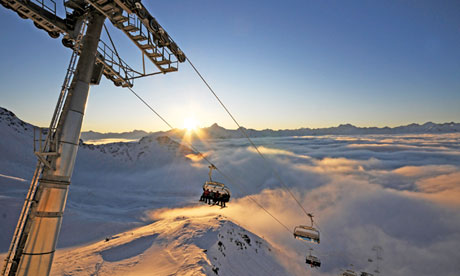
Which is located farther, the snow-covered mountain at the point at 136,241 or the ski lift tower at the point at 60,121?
the snow-covered mountain at the point at 136,241

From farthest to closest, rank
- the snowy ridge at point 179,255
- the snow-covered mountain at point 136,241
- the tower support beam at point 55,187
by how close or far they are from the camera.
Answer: the snow-covered mountain at point 136,241 → the snowy ridge at point 179,255 → the tower support beam at point 55,187

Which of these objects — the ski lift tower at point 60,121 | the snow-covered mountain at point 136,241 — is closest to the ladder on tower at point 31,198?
the ski lift tower at point 60,121

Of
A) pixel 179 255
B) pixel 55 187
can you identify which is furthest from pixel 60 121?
pixel 179 255

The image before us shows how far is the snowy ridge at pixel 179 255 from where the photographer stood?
28.4 meters

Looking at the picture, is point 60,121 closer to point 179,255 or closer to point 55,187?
point 55,187

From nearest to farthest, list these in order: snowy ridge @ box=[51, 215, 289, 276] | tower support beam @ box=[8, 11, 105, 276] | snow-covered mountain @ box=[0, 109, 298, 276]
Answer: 1. tower support beam @ box=[8, 11, 105, 276]
2. snowy ridge @ box=[51, 215, 289, 276]
3. snow-covered mountain @ box=[0, 109, 298, 276]

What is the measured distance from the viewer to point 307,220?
167 metres

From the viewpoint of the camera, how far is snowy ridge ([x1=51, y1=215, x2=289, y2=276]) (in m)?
28.4

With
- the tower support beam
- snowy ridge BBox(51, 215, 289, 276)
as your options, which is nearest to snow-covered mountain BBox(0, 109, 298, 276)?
snowy ridge BBox(51, 215, 289, 276)

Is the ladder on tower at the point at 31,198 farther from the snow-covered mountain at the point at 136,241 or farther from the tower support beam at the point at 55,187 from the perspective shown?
the snow-covered mountain at the point at 136,241

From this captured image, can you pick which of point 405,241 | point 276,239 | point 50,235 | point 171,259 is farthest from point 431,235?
point 50,235

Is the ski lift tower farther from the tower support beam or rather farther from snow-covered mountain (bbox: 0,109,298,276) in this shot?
snow-covered mountain (bbox: 0,109,298,276)

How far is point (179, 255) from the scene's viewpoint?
32.0 meters

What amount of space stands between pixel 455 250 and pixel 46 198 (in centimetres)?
23618
